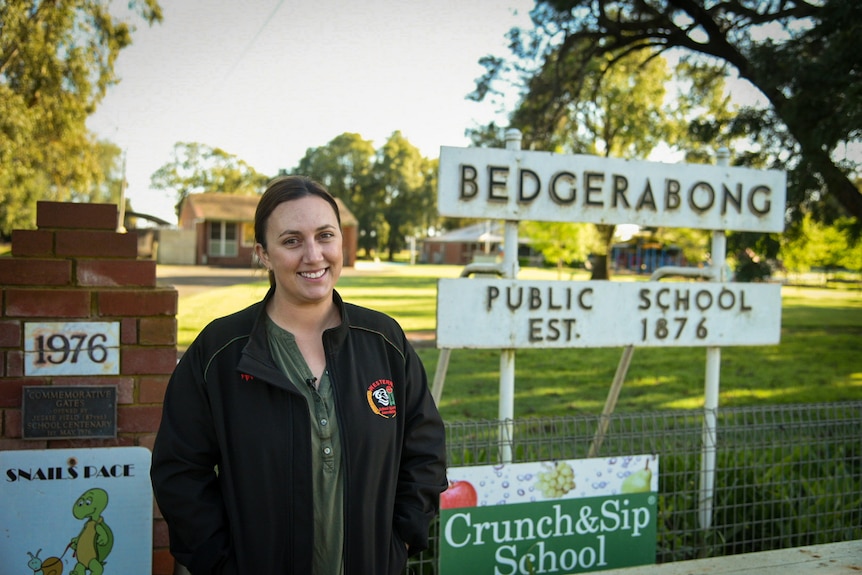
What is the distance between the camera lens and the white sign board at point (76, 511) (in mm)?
2709

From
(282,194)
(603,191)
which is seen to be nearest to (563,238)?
(603,191)

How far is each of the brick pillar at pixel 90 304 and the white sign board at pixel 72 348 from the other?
0.02m

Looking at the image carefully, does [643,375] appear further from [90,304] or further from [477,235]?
[477,235]

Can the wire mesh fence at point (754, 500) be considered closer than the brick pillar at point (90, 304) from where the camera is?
No

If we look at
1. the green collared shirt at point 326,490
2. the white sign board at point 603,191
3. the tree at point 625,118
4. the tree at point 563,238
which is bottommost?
the green collared shirt at point 326,490

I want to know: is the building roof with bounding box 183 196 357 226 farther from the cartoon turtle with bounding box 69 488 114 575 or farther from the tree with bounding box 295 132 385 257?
the cartoon turtle with bounding box 69 488 114 575

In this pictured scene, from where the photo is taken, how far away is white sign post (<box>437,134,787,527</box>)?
13.7 ft

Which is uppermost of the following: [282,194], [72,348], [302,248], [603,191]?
[603,191]

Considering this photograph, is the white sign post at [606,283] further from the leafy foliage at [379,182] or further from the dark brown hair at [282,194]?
the leafy foliage at [379,182]

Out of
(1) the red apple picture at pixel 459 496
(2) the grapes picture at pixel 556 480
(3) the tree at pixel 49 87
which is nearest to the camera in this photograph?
(1) the red apple picture at pixel 459 496

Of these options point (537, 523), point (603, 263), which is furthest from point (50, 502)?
point (603, 263)

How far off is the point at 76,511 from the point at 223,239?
4207 cm

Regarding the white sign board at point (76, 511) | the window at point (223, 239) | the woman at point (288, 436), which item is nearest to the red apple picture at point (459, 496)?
the woman at point (288, 436)

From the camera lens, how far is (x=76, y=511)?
9.10 feet
